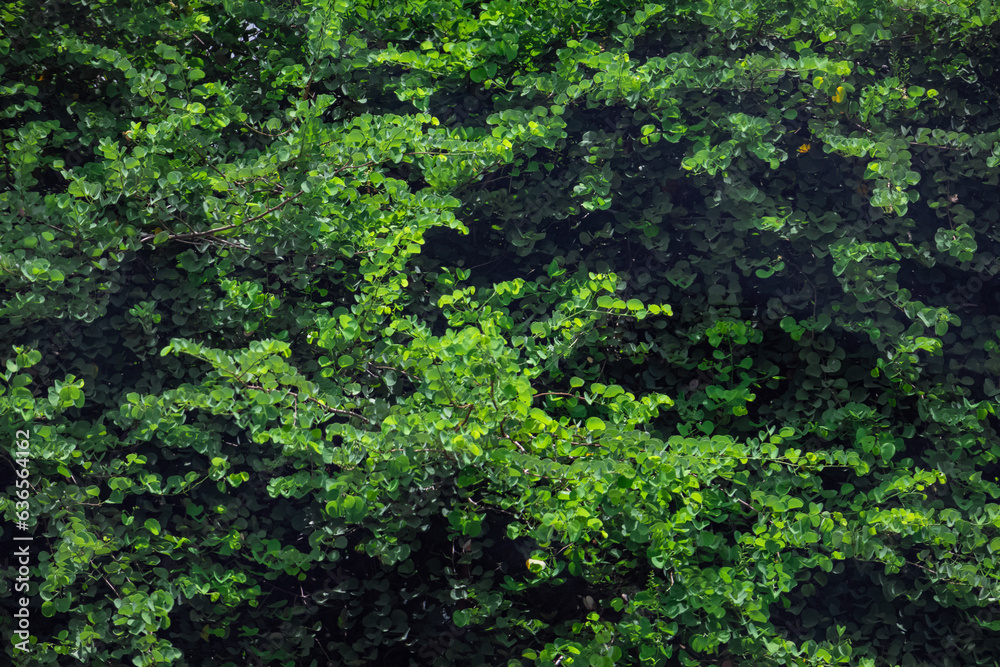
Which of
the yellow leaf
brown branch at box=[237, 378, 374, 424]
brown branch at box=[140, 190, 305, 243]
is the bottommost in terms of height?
the yellow leaf

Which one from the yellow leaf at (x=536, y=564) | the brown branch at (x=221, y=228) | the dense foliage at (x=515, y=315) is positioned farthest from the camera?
the brown branch at (x=221, y=228)

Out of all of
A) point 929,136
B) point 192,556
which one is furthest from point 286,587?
point 929,136

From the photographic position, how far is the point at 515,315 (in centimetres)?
308

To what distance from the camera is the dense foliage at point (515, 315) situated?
2482mm

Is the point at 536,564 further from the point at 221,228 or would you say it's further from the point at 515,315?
the point at 221,228

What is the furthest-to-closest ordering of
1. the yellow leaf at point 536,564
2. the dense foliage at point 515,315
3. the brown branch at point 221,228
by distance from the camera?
the brown branch at point 221,228 → the dense foliage at point 515,315 → the yellow leaf at point 536,564

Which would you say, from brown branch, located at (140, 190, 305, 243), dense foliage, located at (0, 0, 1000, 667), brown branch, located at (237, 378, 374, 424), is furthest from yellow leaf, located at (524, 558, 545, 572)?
brown branch, located at (140, 190, 305, 243)

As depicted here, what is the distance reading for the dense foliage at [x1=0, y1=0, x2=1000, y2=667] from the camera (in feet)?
8.14

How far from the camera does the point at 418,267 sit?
3.09 metres

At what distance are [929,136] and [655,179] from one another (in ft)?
3.22

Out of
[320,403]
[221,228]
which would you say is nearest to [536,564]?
[320,403]

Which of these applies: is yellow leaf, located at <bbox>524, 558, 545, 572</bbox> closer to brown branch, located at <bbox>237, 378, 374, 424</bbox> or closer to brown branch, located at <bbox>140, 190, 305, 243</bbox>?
brown branch, located at <bbox>237, 378, 374, 424</bbox>

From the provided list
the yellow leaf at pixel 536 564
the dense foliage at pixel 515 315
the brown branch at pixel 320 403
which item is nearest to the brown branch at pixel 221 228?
the dense foliage at pixel 515 315

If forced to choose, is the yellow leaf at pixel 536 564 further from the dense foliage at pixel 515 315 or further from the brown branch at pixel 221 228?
the brown branch at pixel 221 228
